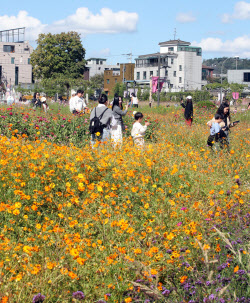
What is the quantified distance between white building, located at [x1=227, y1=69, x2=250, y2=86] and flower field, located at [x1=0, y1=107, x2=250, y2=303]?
85839 millimetres

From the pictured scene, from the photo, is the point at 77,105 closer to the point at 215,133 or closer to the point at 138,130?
the point at 138,130

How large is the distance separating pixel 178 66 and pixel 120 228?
81.5 metres

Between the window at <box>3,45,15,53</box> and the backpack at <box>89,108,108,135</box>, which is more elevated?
the window at <box>3,45,15,53</box>

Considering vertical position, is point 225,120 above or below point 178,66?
below

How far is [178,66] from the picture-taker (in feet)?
275

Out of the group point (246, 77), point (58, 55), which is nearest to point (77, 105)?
point (58, 55)

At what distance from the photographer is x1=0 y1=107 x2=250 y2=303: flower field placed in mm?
3203

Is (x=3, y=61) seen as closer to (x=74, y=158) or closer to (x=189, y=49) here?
(x=189, y=49)

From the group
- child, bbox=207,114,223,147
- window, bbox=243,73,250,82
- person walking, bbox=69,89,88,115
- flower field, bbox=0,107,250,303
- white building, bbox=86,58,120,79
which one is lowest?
flower field, bbox=0,107,250,303

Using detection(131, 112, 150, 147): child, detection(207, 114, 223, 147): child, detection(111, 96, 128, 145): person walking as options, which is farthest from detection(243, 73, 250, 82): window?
detection(131, 112, 150, 147): child

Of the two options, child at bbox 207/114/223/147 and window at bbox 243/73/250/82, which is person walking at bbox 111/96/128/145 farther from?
window at bbox 243/73/250/82

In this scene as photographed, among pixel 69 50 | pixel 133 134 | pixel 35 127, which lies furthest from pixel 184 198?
pixel 69 50

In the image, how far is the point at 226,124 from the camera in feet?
34.0

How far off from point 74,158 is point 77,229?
176 centimetres
